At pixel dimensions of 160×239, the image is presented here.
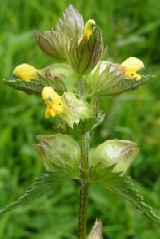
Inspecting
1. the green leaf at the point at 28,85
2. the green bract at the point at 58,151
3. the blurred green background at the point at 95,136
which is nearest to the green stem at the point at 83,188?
the green bract at the point at 58,151

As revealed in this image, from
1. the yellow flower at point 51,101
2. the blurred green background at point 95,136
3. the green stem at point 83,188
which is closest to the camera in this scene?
the yellow flower at point 51,101

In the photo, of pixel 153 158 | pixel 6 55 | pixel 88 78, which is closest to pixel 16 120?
pixel 6 55

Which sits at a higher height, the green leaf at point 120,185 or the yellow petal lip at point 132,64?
the yellow petal lip at point 132,64

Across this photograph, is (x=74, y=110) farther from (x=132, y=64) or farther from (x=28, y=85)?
(x=132, y=64)

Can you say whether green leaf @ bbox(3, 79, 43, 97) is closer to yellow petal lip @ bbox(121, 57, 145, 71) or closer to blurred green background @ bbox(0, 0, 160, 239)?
yellow petal lip @ bbox(121, 57, 145, 71)

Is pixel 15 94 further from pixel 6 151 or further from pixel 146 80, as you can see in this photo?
pixel 146 80

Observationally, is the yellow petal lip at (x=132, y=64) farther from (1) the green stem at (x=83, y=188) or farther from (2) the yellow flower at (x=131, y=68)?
(1) the green stem at (x=83, y=188)

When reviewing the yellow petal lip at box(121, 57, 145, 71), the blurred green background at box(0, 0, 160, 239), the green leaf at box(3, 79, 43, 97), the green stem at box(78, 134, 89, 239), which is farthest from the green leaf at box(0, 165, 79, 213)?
the blurred green background at box(0, 0, 160, 239)
